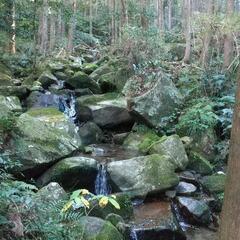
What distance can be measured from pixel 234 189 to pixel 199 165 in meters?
6.21

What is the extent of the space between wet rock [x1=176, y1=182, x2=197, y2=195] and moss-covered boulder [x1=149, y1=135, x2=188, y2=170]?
0.63 m

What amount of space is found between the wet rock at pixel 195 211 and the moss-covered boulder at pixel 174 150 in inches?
51.9

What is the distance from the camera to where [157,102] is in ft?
32.8

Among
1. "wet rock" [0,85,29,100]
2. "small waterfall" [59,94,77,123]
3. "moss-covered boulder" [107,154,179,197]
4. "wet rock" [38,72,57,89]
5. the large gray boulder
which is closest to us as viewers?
"moss-covered boulder" [107,154,179,197]

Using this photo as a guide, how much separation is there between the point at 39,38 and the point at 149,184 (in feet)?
46.1

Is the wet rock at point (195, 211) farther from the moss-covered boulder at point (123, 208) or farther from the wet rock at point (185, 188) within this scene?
the moss-covered boulder at point (123, 208)

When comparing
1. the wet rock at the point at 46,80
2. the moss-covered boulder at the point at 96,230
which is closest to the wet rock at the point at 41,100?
the wet rock at the point at 46,80

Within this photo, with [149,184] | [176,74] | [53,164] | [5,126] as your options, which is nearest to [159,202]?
[149,184]

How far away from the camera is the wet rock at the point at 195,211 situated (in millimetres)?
6809

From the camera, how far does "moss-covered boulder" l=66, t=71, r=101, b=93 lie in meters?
12.8

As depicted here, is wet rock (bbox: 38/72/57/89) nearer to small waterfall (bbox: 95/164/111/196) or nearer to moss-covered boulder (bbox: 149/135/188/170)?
moss-covered boulder (bbox: 149/135/188/170)

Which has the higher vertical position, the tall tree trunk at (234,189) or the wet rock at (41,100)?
the tall tree trunk at (234,189)

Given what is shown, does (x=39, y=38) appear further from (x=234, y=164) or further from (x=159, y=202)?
(x=234, y=164)

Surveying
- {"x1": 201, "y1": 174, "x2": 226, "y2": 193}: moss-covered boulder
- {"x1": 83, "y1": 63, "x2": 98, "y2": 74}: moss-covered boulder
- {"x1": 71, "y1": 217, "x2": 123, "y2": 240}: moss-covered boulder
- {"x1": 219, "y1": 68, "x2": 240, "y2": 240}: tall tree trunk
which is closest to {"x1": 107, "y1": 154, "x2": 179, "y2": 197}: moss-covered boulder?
{"x1": 201, "y1": 174, "x2": 226, "y2": 193}: moss-covered boulder
